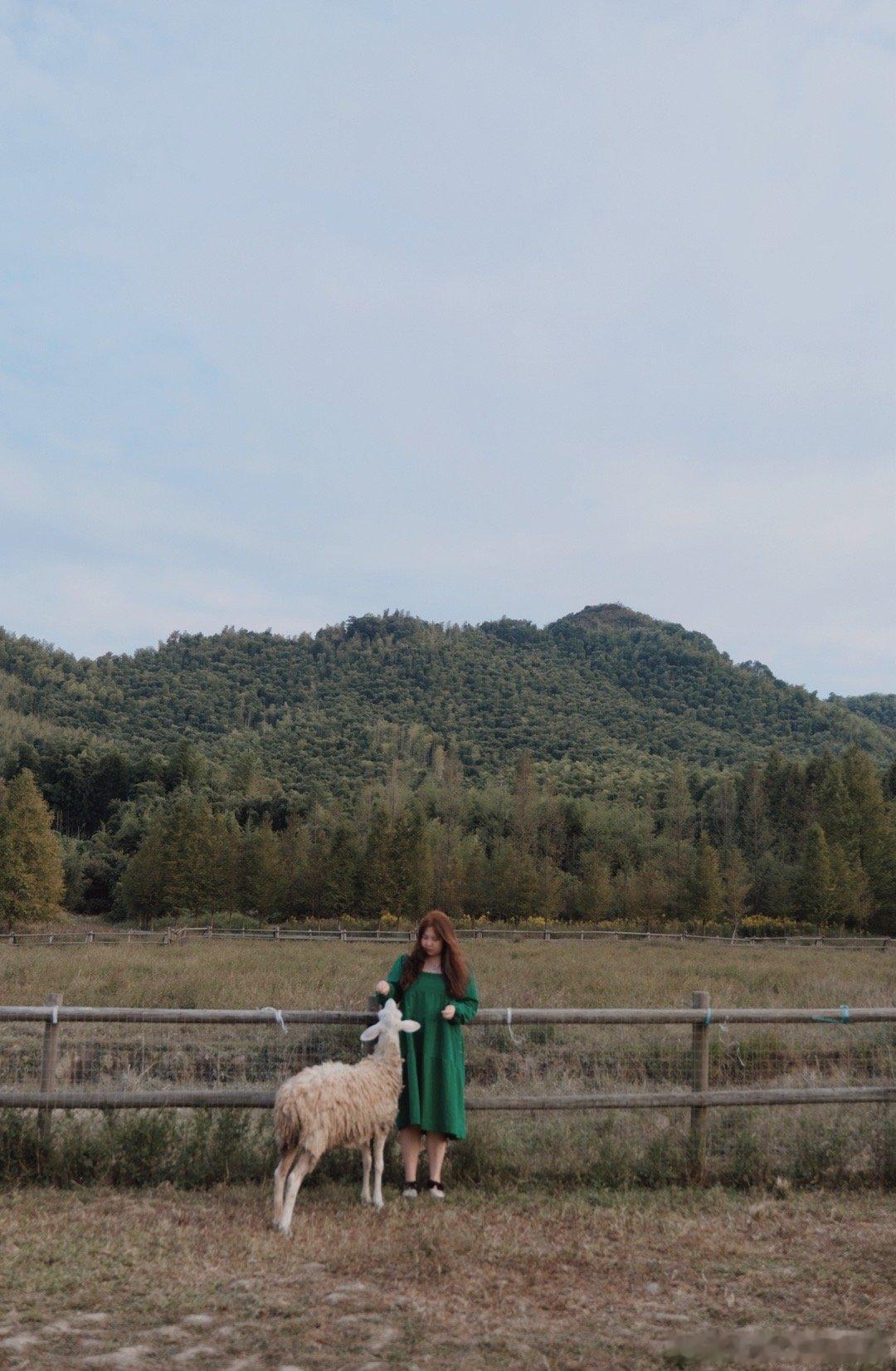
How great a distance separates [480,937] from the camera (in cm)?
A: 4975

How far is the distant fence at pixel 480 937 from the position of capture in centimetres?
4744

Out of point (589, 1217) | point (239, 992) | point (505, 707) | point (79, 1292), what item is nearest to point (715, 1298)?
point (589, 1217)

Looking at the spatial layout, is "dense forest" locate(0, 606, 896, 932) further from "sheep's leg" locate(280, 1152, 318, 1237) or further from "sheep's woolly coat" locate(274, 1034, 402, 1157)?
"sheep's leg" locate(280, 1152, 318, 1237)

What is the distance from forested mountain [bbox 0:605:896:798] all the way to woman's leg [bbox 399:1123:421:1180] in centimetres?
9475

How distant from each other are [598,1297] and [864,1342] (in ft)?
4.50

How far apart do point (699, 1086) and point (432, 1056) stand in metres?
2.22

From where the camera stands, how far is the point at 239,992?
1811 cm

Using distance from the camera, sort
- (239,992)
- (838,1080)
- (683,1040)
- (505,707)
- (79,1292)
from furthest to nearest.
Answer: (505,707), (239,992), (683,1040), (838,1080), (79,1292)

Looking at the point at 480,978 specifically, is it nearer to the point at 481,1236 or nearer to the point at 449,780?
the point at 481,1236

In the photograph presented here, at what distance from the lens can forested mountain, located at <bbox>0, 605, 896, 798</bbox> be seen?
128m

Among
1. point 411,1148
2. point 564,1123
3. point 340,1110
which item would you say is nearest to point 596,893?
point 564,1123

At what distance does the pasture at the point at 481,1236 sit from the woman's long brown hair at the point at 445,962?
4.01 ft

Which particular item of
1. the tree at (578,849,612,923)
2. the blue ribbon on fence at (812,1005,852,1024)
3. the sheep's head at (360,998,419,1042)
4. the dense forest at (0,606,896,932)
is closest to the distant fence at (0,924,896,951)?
the dense forest at (0,606,896,932)

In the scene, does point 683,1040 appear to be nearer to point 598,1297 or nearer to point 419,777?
point 598,1297
